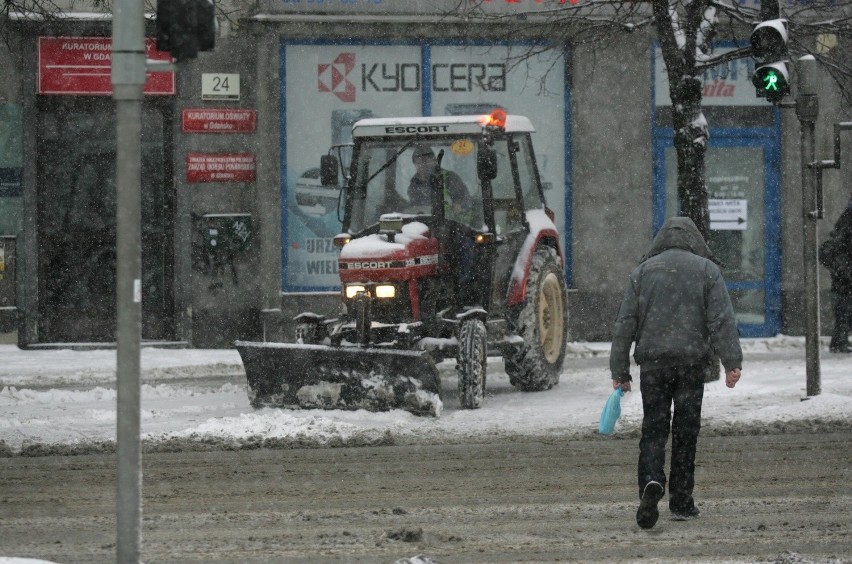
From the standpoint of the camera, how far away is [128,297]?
5.86 metres

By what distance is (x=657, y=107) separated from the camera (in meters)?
19.5

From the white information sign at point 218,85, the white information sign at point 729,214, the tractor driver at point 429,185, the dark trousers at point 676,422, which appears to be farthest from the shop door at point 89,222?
the dark trousers at point 676,422

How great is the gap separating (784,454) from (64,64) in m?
11.9

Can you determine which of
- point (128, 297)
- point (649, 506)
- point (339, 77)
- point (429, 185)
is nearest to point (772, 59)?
point (429, 185)

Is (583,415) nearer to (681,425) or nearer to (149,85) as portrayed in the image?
(681,425)

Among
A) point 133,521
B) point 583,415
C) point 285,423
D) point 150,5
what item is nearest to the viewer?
point 133,521

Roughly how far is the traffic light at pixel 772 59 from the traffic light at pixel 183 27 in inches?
289

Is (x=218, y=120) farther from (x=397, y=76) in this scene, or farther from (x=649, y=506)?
(x=649, y=506)

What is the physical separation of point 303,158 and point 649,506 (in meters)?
12.1

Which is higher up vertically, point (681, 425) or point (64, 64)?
point (64, 64)

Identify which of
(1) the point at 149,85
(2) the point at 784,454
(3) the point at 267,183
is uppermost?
(1) the point at 149,85

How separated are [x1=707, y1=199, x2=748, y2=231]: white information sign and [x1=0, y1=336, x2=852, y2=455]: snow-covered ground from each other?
298 centimetres

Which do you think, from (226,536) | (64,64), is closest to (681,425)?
(226,536)

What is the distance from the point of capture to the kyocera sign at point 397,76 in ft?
62.2
